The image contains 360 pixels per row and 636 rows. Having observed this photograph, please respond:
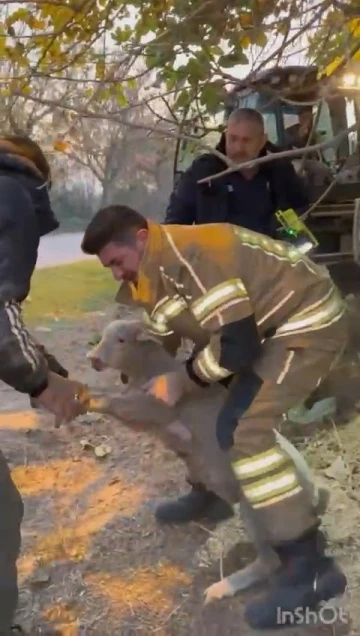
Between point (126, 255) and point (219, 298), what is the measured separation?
0.98 ft

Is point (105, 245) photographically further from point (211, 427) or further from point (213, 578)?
point (213, 578)

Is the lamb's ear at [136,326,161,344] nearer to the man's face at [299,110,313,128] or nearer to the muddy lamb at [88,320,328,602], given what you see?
the muddy lamb at [88,320,328,602]

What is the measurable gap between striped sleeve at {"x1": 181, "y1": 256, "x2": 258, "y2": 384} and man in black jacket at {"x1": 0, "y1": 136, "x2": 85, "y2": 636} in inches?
18.0

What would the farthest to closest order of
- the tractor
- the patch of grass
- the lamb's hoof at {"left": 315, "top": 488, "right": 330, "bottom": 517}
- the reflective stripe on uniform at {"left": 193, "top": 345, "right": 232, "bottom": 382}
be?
the patch of grass, the tractor, the lamb's hoof at {"left": 315, "top": 488, "right": 330, "bottom": 517}, the reflective stripe on uniform at {"left": 193, "top": 345, "right": 232, "bottom": 382}

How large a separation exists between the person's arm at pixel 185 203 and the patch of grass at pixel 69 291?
373 centimetres


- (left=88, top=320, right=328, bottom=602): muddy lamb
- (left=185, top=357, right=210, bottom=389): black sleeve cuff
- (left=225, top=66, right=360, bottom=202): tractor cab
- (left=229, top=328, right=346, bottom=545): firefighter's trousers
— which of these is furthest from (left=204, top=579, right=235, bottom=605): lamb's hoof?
(left=225, top=66, right=360, bottom=202): tractor cab

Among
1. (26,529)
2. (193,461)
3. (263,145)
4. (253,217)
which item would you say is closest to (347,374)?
(253,217)

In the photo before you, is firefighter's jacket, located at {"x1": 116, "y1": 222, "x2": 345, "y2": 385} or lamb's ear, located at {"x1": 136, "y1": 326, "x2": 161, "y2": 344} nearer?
firefighter's jacket, located at {"x1": 116, "y1": 222, "x2": 345, "y2": 385}

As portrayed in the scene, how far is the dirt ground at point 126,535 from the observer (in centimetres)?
229

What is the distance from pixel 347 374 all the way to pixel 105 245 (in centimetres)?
237

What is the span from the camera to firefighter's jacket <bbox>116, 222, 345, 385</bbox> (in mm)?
2021

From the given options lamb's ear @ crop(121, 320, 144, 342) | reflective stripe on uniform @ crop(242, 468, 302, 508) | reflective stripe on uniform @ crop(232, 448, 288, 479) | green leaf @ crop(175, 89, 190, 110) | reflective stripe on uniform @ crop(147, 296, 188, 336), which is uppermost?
green leaf @ crop(175, 89, 190, 110)

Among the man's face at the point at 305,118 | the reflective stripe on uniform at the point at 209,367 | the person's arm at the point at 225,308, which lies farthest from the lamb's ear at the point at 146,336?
the man's face at the point at 305,118

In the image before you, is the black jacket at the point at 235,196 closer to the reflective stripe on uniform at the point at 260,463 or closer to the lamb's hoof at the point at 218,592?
the reflective stripe on uniform at the point at 260,463
